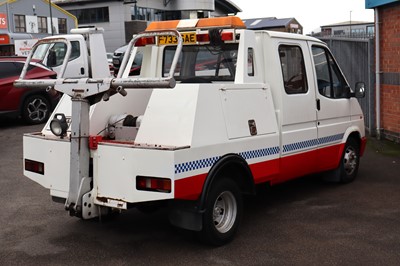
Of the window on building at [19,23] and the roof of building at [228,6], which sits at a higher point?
the roof of building at [228,6]

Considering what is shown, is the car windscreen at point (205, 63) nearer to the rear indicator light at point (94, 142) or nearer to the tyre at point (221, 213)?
the tyre at point (221, 213)

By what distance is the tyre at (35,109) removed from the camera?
13336 mm

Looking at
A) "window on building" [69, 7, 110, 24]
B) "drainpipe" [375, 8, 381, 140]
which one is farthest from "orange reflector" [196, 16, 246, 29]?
"window on building" [69, 7, 110, 24]

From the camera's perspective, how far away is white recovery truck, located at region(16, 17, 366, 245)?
4.69m

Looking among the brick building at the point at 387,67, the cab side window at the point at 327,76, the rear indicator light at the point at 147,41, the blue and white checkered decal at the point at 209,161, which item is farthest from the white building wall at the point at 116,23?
the blue and white checkered decal at the point at 209,161

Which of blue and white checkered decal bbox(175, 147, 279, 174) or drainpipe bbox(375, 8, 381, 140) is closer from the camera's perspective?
blue and white checkered decal bbox(175, 147, 279, 174)

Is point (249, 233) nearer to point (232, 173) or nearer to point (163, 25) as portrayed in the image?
point (232, 173)

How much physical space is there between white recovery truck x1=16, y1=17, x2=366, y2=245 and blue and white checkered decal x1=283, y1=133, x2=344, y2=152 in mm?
13

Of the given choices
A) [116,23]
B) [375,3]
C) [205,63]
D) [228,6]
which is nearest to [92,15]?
[116,23]

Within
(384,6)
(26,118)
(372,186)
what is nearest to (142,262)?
(372,186)

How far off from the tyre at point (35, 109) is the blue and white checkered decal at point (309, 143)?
8.70 meters

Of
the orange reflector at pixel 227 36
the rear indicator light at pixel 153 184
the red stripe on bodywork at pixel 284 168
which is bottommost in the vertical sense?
the red stripe on bodywork at pixel 284 168

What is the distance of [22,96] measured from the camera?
13.2 meters

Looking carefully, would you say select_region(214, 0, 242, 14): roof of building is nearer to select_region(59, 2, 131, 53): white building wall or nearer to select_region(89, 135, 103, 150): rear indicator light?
select_region(59, 2, 131, 53): white building wall
